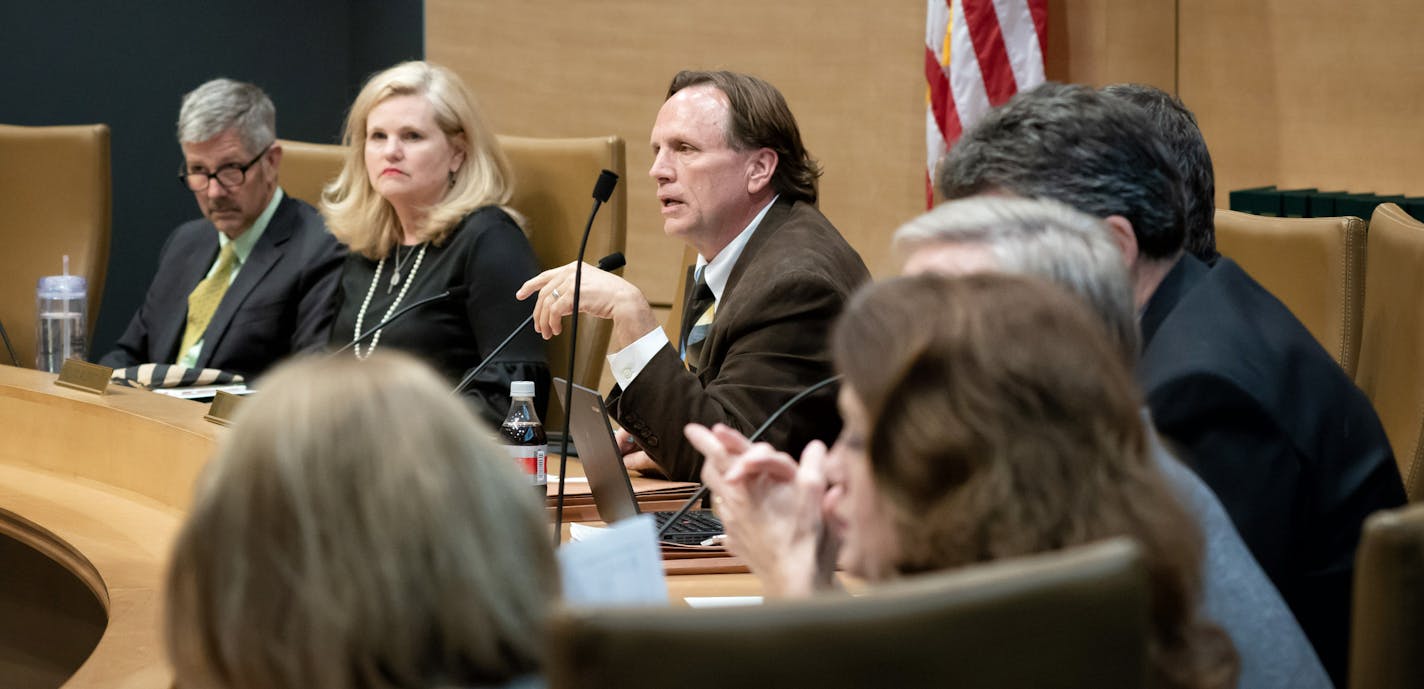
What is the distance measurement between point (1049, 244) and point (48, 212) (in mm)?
3743

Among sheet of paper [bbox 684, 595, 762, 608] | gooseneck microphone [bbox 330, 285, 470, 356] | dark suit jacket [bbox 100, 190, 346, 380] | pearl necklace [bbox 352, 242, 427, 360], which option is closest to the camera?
sheet of paper [bbox 684, 595, 762, 608]

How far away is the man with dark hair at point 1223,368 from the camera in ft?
4.69

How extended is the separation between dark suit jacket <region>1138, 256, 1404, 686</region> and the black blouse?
6.02ft

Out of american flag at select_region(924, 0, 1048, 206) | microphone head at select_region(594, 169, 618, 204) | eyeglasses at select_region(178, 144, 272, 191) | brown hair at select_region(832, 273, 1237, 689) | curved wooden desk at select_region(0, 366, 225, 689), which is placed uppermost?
american flag at select_region(924, 0, 1048, 206)

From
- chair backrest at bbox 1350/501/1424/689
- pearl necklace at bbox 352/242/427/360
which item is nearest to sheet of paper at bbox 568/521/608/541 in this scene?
chair backrest at bbox 1350/501/1424/689

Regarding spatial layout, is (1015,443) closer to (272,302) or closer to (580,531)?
(580,531)

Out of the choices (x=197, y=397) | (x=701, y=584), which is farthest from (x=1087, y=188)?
(x=197, y=397)

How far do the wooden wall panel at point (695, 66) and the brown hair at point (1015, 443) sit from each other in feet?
12.1

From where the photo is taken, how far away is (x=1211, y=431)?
1.43 metres

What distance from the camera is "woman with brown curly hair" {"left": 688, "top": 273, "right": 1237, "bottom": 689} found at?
2.94ft

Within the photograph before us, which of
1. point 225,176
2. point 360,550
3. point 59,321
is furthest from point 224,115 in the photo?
point 360,550

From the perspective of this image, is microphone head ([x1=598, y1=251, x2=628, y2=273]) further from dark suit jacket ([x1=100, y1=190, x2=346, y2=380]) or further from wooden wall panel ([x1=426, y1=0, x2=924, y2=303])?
wooden wall panel ([x1=426, y1=0, x2=924, y2=303])

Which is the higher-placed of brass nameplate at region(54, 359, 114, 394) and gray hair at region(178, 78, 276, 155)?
gray hair at region(178, 78, 276, 155)

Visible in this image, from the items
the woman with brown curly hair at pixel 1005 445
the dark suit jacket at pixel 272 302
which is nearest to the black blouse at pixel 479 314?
the dark suit jacket at pixel 272 302
